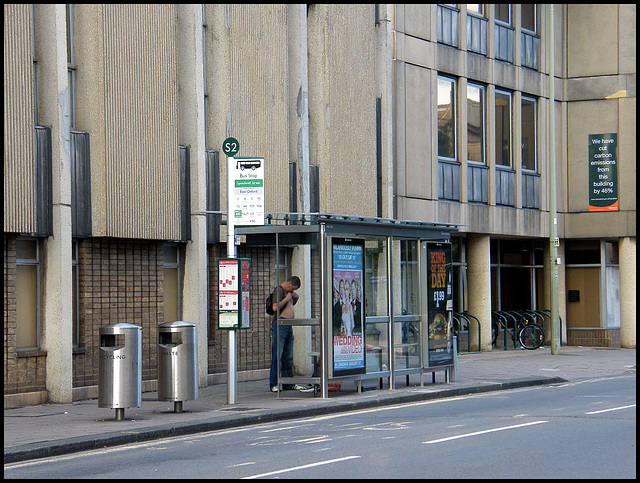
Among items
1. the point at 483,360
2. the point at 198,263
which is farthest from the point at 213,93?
the point at 483,360

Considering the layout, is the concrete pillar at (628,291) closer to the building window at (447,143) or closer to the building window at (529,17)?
the building window at (447,143)

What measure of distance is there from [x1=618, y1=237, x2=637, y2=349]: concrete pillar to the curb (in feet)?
43.0

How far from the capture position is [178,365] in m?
14.0

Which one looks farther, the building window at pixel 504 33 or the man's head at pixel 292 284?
the building window at pixel 504 33

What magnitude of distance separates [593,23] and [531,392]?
54.1 ft

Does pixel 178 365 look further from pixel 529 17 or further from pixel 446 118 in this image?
pixel 529 17

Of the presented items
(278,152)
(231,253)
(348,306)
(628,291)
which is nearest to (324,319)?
(348,306)

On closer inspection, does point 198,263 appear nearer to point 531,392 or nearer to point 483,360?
point 531,392

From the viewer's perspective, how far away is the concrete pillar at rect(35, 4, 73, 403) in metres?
15.5

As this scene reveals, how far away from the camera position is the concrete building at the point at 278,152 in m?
15.6

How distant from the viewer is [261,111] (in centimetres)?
2008

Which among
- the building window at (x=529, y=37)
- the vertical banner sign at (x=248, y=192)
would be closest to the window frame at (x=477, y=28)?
the building window at (x=529, y=37)

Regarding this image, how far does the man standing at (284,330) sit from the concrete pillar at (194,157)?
1979mm

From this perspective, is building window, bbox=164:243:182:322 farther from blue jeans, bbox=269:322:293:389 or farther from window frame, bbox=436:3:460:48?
window frame, bbox=436:3:460:48
